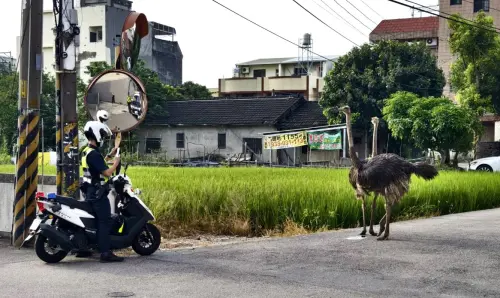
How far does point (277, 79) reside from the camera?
5616 cm

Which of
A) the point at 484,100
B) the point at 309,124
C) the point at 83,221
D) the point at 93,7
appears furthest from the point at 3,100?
the point at 83,221

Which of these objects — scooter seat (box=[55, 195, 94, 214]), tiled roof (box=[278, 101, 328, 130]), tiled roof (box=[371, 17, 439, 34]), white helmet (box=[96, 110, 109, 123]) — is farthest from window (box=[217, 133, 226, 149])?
scooter seat (box=[55, 195, 94, 214])

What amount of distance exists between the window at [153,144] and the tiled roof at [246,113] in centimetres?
115

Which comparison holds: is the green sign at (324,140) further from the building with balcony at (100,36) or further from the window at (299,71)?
the window at (299,71)

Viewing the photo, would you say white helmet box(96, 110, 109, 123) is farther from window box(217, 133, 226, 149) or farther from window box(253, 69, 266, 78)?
window box(253, 69, 266, 78)

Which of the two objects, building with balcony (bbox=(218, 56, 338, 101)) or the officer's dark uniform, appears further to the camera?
building with balcony (bbox=(218, 56, 338, 101))

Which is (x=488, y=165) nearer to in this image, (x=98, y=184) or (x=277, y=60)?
(x=98, y=184)

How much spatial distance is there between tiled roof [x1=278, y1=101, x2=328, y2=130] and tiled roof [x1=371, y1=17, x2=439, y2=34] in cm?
2253

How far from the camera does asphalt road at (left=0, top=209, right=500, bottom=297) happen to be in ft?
23.1

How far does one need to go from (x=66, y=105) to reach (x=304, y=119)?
29.6 metres

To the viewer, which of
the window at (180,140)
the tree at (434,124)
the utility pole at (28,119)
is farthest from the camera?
the window at (180,140)

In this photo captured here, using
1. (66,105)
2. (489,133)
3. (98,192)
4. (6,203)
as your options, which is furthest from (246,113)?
(98,192)

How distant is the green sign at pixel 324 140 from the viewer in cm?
3278

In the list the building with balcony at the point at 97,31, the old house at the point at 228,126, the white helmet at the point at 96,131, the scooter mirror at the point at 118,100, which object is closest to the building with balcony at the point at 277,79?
the building with balcony at the point at 97,31
